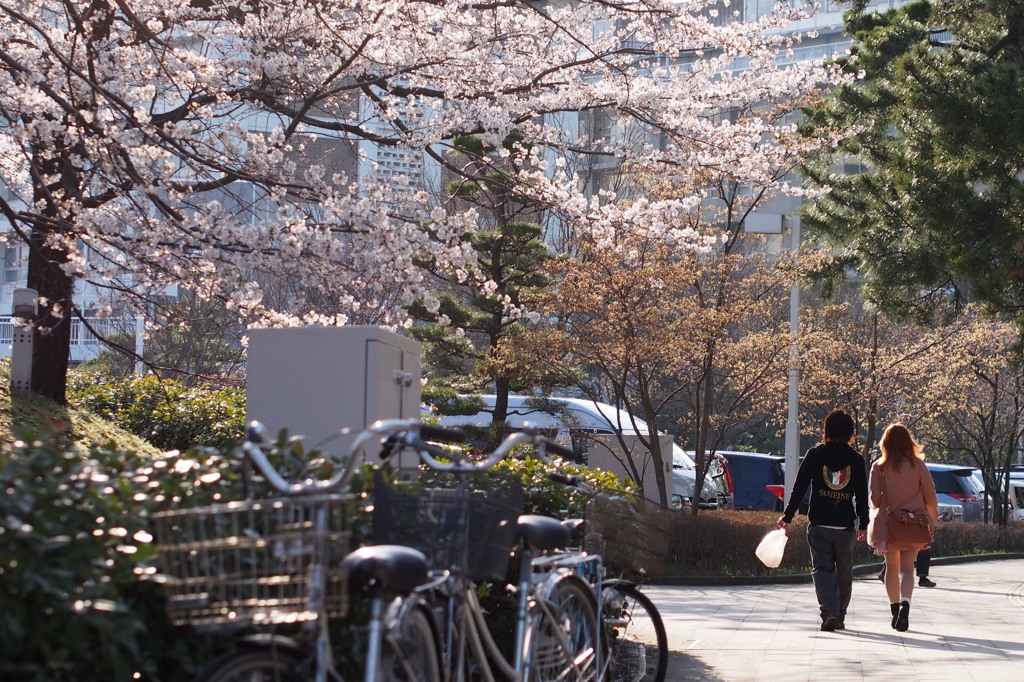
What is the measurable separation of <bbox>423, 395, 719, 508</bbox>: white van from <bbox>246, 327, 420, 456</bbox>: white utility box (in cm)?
1749

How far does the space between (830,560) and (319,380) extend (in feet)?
15.7

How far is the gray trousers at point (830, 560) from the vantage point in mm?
9297

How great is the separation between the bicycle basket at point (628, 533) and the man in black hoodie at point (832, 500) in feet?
11.6

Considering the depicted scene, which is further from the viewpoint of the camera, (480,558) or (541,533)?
(541,533)

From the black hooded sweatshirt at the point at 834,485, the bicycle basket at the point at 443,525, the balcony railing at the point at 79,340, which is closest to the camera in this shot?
the bicycle basket at the point at 443,525

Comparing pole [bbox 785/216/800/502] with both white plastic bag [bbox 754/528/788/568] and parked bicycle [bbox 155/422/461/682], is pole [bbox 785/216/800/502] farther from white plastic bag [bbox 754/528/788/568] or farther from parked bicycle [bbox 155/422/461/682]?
parked bicycle [bbox 155/422/461/682]

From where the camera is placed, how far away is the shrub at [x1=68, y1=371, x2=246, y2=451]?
40.6 ft

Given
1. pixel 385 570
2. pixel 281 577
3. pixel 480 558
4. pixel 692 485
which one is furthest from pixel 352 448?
pixel 692 485

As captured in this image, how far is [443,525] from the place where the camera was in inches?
156

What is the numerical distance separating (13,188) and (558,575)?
928 cm

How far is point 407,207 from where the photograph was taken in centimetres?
985

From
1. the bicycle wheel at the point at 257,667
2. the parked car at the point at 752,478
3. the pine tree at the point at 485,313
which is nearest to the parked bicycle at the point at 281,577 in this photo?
the bicycle wheel at the point at 257,667

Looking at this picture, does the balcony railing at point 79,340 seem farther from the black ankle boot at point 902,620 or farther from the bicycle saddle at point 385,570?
the bicycle saddle at point 385,570

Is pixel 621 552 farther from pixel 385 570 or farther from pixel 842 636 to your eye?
pixel 842 636
